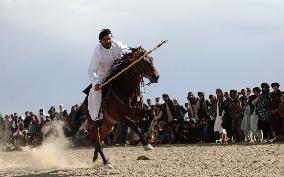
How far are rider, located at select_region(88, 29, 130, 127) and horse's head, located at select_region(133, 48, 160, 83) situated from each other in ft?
2.25

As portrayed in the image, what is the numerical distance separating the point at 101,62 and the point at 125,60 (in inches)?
20.9

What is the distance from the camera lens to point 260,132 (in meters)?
18.5

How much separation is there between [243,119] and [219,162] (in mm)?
7035

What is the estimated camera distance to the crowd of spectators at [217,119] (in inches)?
707

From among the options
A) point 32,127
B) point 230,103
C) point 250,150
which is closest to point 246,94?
point 230,103

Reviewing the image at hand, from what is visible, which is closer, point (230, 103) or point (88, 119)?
point (88, 119)

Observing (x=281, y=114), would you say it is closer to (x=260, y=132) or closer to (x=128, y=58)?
(x=260, y=132)

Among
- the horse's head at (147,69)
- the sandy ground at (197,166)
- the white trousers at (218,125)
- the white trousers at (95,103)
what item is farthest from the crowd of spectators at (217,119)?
the horse's head at (147,69)

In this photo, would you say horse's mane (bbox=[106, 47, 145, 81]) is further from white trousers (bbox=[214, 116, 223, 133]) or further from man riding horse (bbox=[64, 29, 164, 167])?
white trousers (bbox=[214, 116, 223, 133])

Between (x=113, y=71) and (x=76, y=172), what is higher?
(x=113, y=71)

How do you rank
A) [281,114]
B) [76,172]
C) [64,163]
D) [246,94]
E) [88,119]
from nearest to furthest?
[76,172] < [88,119] < [64,163] < [281,114] < [246,94]

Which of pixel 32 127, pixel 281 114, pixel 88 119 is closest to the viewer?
pixel 88 119

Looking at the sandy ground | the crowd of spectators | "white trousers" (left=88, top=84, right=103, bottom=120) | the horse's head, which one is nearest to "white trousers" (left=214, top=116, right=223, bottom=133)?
the crowd of spectators

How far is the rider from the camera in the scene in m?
12.2
